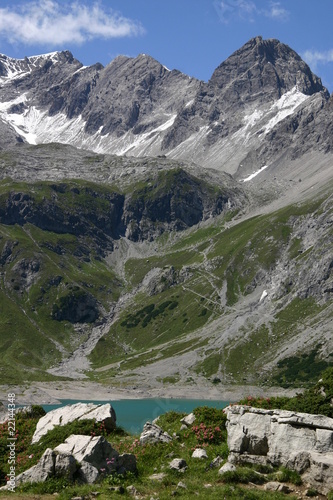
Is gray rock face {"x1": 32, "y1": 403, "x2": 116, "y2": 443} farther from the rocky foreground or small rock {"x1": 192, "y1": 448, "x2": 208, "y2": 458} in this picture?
small rock {"x1": 192, "y1": 448, "x2": 208, "y2": 458}

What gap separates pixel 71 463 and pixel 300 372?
7236 inches

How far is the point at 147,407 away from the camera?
560 ft

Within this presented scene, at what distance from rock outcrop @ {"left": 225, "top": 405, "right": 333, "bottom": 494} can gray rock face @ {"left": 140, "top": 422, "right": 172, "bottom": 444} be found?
5.48 meters

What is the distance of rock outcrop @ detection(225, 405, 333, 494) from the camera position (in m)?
26.2

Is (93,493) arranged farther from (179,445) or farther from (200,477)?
(179,445)

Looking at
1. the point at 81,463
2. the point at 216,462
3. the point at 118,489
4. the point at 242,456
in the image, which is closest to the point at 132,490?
the point at 118,489

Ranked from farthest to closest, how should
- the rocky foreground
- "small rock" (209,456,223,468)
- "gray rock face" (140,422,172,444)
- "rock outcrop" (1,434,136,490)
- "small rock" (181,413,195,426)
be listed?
"small rock" (181,413,195,426), "gray rock face" (140,422,172,444), "small rock" (209,456,223,468), "rock outcrop" (1,434,136,490), the rocky foreground

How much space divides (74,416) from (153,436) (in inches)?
232

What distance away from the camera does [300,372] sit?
648ft

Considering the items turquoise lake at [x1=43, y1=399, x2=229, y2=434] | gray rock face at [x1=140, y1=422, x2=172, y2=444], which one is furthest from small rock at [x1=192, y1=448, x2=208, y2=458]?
turquoise lake at [x1=43, y1=399, x2=229, y2=434]

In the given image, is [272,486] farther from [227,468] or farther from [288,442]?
[288,442]

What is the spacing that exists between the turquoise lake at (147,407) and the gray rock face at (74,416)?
3754 inches

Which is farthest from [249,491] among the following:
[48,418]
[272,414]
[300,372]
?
[300,372]

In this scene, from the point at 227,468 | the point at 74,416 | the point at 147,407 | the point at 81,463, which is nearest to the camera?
the point at 81,463
